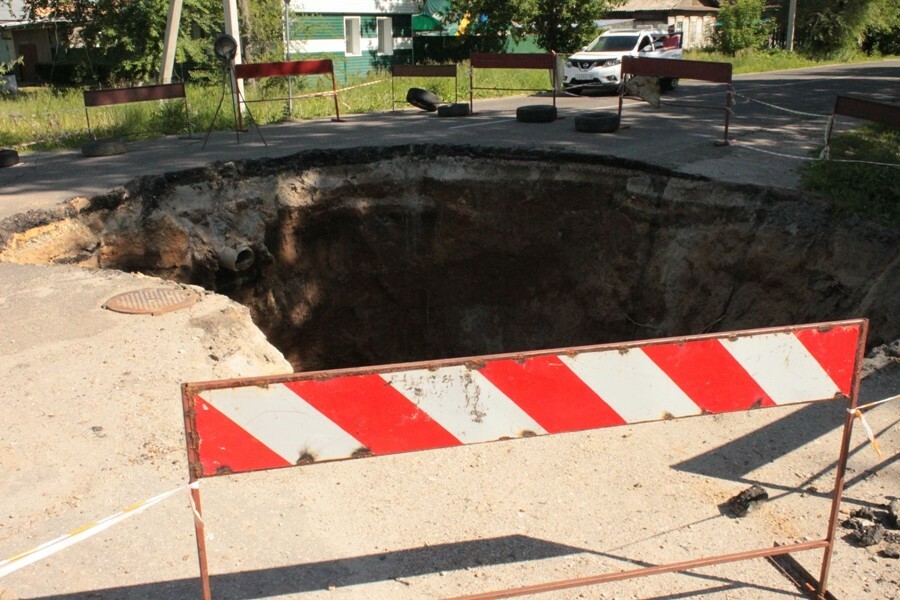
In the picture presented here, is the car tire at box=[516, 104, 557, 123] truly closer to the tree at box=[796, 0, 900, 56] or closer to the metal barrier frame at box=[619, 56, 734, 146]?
the metal barrier frame at box=[619, 56, 734, 146]

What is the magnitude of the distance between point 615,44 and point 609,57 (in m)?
1.62

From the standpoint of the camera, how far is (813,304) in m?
8.56

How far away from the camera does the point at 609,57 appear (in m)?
20.8

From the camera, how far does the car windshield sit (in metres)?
21.9

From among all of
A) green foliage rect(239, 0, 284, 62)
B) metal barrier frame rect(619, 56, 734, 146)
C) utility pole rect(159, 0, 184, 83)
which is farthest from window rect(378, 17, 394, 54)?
metal barrier frame rect(619, 56, 734, 146)

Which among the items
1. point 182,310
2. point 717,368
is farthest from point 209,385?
point 182,310

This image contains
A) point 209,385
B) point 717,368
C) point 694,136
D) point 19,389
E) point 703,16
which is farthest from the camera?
point 703,16

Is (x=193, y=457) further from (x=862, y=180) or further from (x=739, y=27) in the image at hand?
(x=739, y=27)

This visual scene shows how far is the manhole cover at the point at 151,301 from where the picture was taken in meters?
6.47

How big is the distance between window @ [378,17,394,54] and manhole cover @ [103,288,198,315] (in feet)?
100.0

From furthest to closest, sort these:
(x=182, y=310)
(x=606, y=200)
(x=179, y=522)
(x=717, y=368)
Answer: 1. (x=606, y=200)
2. (x=182, y=310)
3. (x=179, y=522)
4. (x=717, y=368)

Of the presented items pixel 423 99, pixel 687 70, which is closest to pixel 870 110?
pixel 687 70

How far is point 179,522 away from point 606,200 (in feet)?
26.1

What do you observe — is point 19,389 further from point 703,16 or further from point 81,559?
point 703,16
